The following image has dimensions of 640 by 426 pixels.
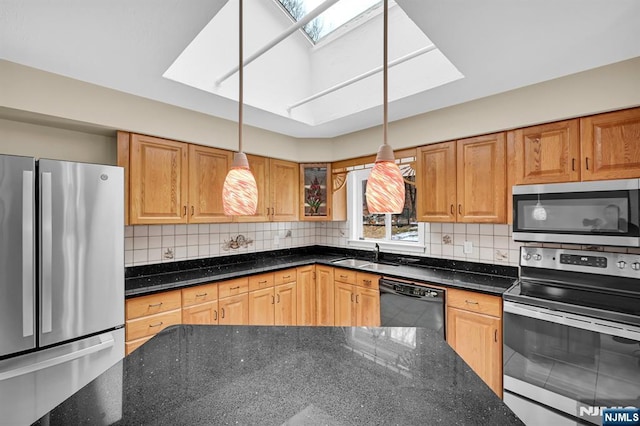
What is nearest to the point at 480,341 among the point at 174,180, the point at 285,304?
the point at 285,304

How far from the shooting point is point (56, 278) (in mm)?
1688

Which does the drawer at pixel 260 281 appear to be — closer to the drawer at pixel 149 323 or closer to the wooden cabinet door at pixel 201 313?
the wooden cabinet door at pixel 201 313

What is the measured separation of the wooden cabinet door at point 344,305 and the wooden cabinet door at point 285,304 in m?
0.47

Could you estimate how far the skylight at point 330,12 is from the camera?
2.28m

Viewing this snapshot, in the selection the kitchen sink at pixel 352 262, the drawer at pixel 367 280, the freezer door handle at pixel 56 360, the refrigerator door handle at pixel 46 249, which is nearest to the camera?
the freezer door handle at pixel 56 360

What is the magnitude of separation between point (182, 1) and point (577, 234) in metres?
2.58

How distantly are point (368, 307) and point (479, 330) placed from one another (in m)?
1.00

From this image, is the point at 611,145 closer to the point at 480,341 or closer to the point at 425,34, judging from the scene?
the point at 425,34

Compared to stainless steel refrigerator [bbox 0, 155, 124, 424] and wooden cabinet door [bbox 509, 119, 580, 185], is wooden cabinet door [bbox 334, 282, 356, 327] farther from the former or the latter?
stainless steel refrigerator [bbox 0, 155, 124, 424]

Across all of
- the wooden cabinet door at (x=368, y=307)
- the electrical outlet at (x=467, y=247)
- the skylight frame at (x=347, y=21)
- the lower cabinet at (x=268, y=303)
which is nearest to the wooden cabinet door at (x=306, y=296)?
the lower cabinet at (x=268, y=303)

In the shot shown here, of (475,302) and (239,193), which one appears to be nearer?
(239,193)

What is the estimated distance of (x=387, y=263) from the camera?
3303 millimetres

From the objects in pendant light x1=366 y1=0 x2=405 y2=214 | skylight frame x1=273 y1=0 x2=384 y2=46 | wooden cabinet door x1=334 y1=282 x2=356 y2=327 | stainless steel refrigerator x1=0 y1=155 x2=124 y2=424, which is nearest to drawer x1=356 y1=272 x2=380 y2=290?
wooden cabinet door x1=334 y1=282 x2=356 y2=327

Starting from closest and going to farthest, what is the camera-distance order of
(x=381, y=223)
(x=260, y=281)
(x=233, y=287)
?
(x=233, y=287), (x=260, y=281), (x=381, y=223)
